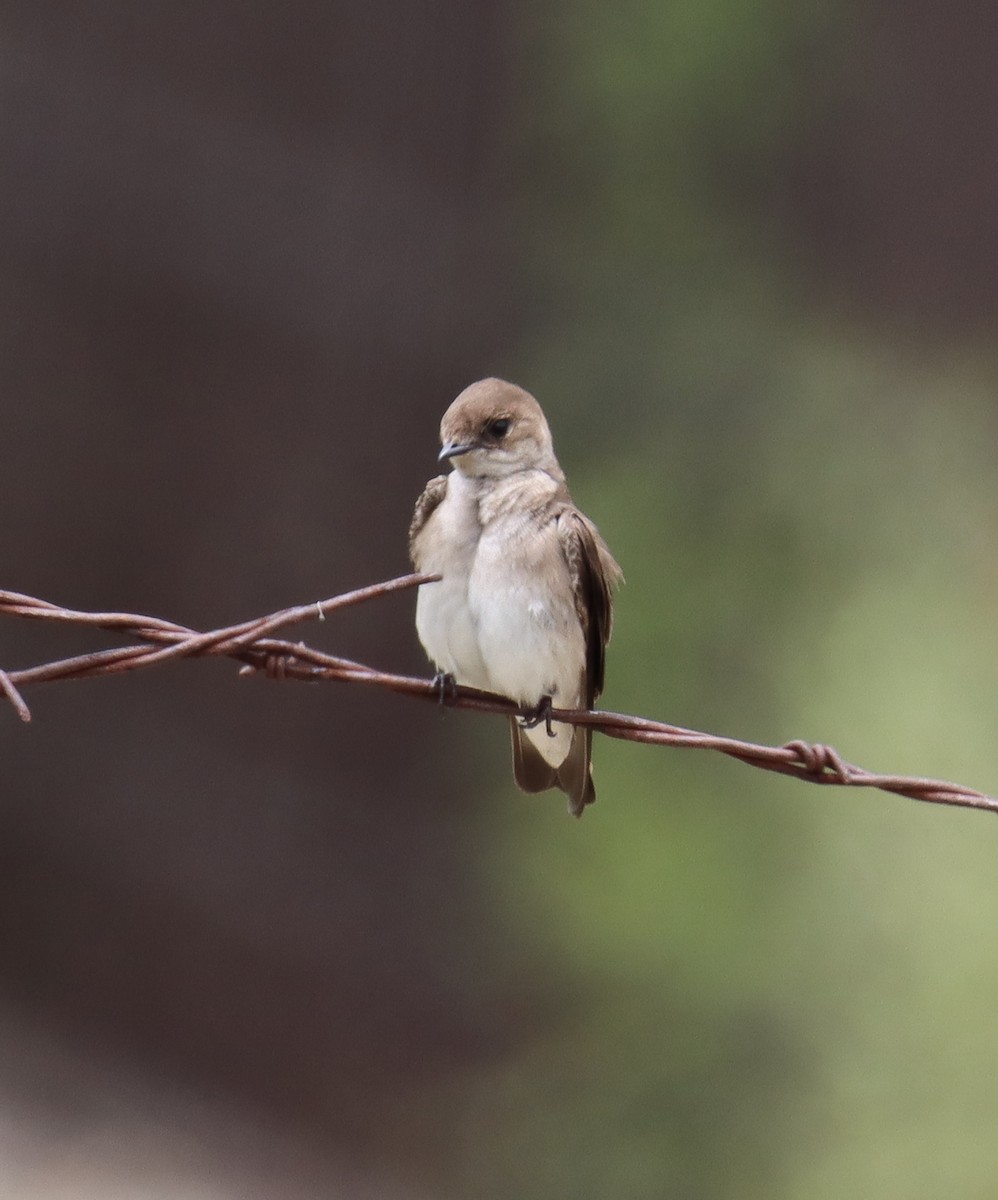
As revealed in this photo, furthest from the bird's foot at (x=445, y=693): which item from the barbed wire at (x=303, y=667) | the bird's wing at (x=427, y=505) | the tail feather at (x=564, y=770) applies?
the tail feather at (x=564, y=770)

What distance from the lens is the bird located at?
133 inches

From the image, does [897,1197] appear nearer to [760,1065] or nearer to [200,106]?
[760,1065]

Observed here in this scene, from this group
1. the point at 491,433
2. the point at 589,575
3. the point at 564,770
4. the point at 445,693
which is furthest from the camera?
the point at 564,770

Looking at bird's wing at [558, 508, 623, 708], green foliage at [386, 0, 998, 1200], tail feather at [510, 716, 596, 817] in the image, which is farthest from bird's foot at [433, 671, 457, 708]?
green foliage at [386, 0, 998, 1200]

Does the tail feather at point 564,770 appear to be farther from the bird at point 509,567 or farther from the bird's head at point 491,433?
the bird's head at point 491,433

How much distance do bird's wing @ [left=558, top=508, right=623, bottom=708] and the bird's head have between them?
21cm

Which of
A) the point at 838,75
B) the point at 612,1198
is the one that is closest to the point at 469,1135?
the point at 612,1198

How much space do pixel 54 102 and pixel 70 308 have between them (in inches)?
35.1

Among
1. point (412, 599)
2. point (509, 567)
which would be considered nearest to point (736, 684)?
point (412, 599)

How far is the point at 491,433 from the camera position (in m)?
3.59

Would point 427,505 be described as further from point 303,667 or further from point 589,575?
point 303,667

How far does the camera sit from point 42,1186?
6855mm

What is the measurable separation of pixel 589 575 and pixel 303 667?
1.33 meters

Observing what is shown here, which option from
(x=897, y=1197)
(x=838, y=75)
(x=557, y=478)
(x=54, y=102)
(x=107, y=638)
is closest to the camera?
(x=557, y=478)
